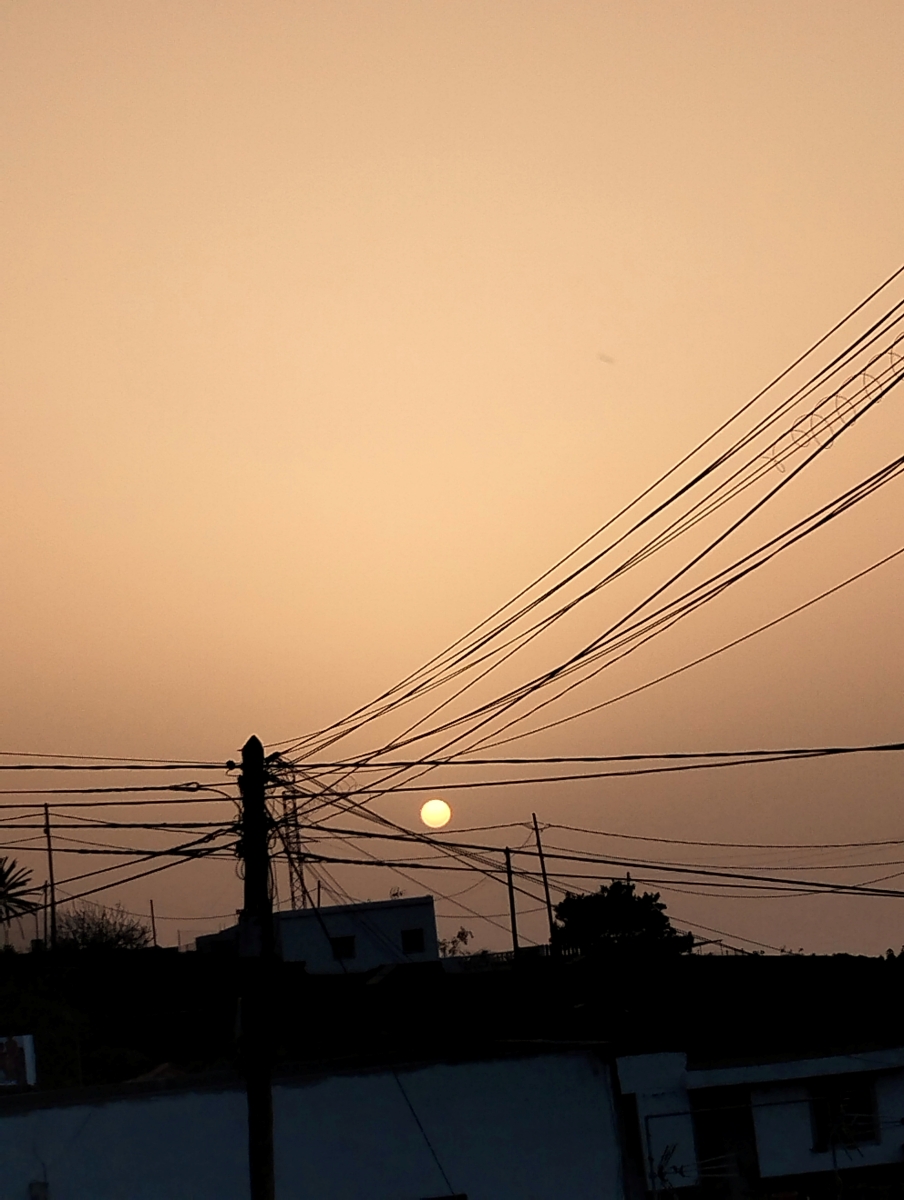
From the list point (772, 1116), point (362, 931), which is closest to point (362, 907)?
point (362, 931)

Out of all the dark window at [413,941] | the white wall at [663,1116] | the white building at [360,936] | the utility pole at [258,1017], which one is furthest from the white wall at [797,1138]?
the dark window at [413,941]

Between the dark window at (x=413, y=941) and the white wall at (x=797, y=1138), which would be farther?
the dark window at (x=413, y=941)

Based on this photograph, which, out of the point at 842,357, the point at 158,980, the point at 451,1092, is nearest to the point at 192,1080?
the point at 451,1092

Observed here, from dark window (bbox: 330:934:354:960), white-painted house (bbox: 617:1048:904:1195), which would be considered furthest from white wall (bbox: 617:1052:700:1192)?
dark window (bbox: 330:934:354:960)

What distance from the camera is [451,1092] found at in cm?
2847

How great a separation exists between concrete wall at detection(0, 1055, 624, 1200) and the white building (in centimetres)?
4042

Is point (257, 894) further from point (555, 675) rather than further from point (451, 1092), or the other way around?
point (451, 1092)

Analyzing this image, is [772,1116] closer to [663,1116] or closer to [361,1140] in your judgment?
[663,1116]

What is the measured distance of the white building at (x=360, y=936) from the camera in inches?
2751

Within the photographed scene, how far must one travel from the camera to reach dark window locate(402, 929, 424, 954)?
7206cm

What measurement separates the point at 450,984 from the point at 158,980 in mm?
19197

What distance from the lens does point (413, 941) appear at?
238 ft

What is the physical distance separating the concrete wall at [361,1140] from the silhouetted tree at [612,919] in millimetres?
58897

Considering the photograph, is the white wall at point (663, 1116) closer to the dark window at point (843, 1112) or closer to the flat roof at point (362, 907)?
the dark window at point (843, 1112)
